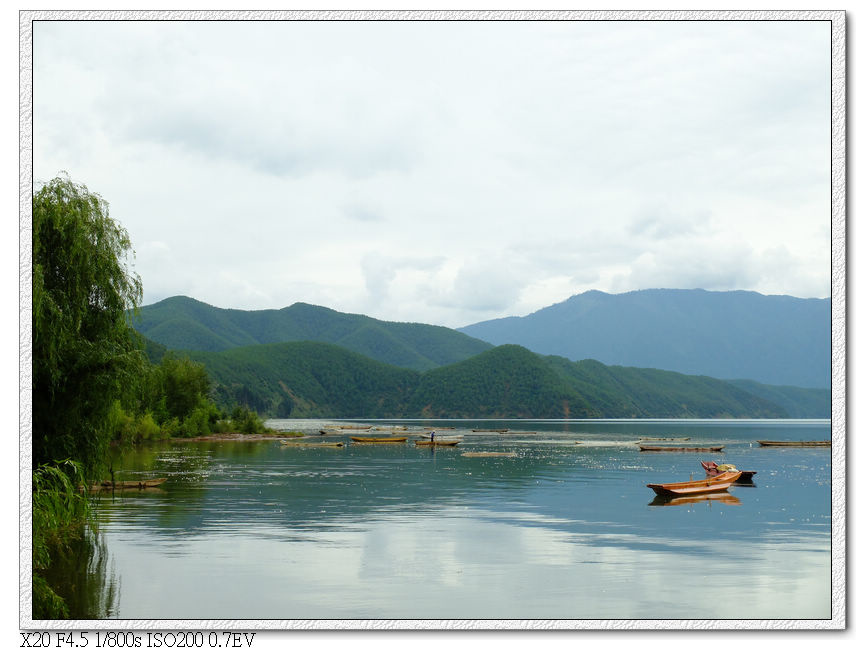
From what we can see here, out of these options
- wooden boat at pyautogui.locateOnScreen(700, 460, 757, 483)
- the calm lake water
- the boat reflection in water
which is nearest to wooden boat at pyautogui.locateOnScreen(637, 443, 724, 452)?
wooden boat at pyautogui.locateOnScreen(700, 460, 757, 483)

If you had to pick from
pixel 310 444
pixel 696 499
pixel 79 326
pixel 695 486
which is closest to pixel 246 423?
pixel 310 444

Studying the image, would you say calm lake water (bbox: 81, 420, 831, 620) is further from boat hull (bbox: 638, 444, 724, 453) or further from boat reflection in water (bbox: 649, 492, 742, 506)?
boat hull (bbox: 638, 444, 724, 453)

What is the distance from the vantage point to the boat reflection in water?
36.4 metres

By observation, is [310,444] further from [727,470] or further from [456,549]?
[456,549]

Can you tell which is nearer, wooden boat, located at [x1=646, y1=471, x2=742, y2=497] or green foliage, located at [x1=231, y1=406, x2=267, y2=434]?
wooden boat, located at [x1=646, y1=471, x2=742, y2=497]

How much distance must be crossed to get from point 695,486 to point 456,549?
869 inches

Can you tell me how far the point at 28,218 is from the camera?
10883 millimetres

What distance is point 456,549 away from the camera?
2222 cm

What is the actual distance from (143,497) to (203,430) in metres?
65.7

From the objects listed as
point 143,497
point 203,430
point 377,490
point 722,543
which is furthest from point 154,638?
point 203,430

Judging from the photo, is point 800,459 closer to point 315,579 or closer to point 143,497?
point 143,497

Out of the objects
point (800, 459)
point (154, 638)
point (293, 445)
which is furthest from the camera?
point (293, 445)

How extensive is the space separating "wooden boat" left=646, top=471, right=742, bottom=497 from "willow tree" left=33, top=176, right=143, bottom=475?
2505cm

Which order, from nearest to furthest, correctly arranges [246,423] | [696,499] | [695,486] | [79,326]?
[79,326]
[696,499]
[695,486]
[246,423]
